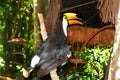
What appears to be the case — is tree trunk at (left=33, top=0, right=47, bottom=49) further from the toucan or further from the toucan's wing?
the toucan's wing

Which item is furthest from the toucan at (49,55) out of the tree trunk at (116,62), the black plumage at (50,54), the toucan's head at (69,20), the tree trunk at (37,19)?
the tree trunk at (116,62)

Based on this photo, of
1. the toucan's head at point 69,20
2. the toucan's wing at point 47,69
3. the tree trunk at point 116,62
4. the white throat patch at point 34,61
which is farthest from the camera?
the toucan's head at point 69,20

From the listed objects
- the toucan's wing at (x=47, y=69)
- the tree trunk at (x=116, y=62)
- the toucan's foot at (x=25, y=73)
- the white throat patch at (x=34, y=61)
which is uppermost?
the tree trunk at (x=116, y=62)

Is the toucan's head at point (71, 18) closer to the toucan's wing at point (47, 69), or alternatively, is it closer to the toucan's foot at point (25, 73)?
the toucan's wing at point (47, 69)

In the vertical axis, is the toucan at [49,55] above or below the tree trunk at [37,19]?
below

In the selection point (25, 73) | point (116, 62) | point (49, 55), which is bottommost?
point (25, 73)

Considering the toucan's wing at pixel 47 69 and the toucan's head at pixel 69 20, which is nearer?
the toucan's wing at pixel 47 69

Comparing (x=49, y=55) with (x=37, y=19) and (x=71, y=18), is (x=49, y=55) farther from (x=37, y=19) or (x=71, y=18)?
(x=71, y=18)

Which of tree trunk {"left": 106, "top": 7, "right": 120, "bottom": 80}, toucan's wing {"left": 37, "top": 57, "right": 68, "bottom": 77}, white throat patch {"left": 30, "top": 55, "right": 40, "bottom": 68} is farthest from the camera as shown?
white throat patch {"left": 30, "top": 55, "right": 40, "bottom": 68}

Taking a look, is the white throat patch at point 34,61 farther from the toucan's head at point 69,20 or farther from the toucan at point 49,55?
the toucan's head at point 69,20

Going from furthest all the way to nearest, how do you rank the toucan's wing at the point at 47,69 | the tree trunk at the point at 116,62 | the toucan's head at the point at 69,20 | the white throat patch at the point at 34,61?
the toucan's head at the point at 69,20
the white throat patch at the point at 34,61
the toucan's wing at the point at 47,69
the tree trunk at the point at 116,62

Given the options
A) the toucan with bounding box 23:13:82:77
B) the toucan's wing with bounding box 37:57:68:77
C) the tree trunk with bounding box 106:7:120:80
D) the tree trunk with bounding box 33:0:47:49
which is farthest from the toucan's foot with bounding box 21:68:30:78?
the tree trunk with bounding box 106:7:120:80

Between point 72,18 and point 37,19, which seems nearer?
point 37,19

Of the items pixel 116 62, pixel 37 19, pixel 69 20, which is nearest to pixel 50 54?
pixel 37 19
